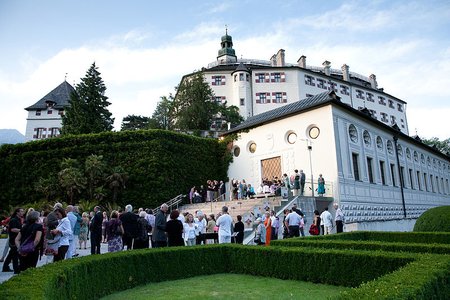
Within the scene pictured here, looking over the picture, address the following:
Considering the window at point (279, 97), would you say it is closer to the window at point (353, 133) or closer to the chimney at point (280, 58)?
Answer: the chimney at point (280, 58)

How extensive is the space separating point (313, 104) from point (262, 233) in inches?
583

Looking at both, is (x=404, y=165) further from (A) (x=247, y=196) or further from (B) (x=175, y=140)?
(B) (x=175, y=140)

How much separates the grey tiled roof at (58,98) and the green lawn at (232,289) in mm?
53600

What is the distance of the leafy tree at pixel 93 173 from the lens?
27141 millimetres

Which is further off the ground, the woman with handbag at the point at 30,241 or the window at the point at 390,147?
the window at the point at 390,147

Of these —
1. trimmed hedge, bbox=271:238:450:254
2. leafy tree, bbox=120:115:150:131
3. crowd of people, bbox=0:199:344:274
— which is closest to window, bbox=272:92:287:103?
leafy tree, bbox=120:115:150:131

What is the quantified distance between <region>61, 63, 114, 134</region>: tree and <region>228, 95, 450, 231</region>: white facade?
54.4ft

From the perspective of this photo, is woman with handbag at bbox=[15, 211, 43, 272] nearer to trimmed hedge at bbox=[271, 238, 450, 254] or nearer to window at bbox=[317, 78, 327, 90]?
trimmed hedge at bbox=[271, 238, 450, 254]

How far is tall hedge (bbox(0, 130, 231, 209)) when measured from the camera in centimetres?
2869

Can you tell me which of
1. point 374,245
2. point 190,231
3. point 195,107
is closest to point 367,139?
point 195,107

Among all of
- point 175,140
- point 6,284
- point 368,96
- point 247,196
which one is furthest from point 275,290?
point 368,96

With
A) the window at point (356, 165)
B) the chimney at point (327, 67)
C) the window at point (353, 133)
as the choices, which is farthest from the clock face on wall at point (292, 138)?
the chimney at point (327, 67)

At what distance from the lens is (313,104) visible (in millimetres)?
27047

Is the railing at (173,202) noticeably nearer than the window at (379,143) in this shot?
Yes
